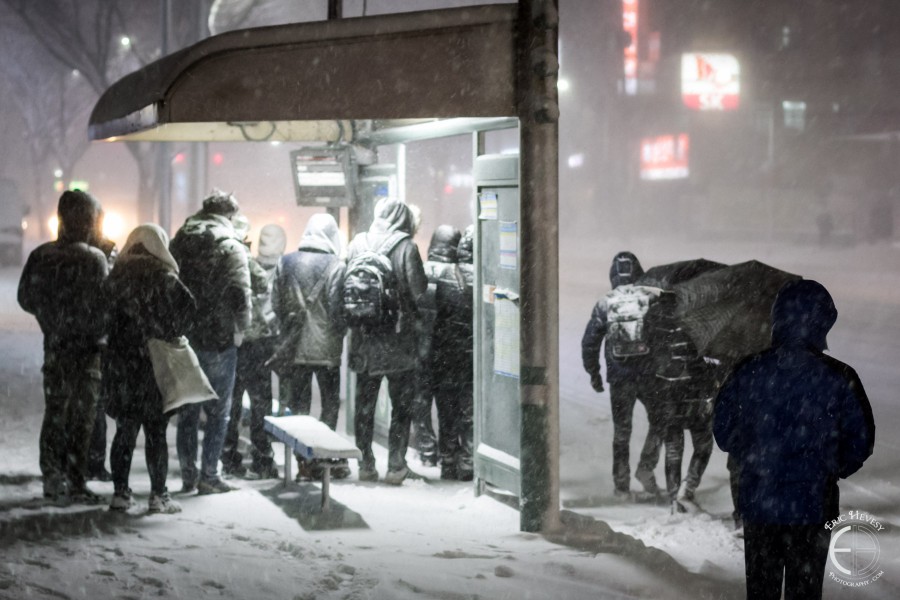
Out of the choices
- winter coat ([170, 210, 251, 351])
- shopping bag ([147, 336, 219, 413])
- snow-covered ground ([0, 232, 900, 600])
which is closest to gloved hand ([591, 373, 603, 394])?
snow-covered ground ([0, 232, 900, 600])

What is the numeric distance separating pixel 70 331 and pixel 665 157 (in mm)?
55176

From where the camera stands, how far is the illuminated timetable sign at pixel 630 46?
59.0m

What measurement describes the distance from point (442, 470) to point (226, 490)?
1.70 metres

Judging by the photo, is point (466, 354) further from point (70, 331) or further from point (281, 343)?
point (70, 331)

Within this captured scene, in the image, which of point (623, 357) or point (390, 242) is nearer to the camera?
point (623, 357)

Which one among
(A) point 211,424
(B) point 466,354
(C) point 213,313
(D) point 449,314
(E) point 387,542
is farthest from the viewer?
(B) point 466,354

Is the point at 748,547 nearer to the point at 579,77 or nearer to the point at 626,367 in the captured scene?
the point at 626,367

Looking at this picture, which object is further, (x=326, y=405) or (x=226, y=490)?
(x=326, y=405)

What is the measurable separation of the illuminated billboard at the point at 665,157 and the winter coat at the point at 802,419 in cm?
5601

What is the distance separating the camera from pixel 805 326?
4.41 meters

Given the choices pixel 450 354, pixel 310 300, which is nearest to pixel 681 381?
pixel 450 354

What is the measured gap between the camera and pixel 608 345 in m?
8.28

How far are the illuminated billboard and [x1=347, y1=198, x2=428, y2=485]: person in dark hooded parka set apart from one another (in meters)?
52.4

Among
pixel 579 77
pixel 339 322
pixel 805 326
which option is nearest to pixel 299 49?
pixel 339 322
